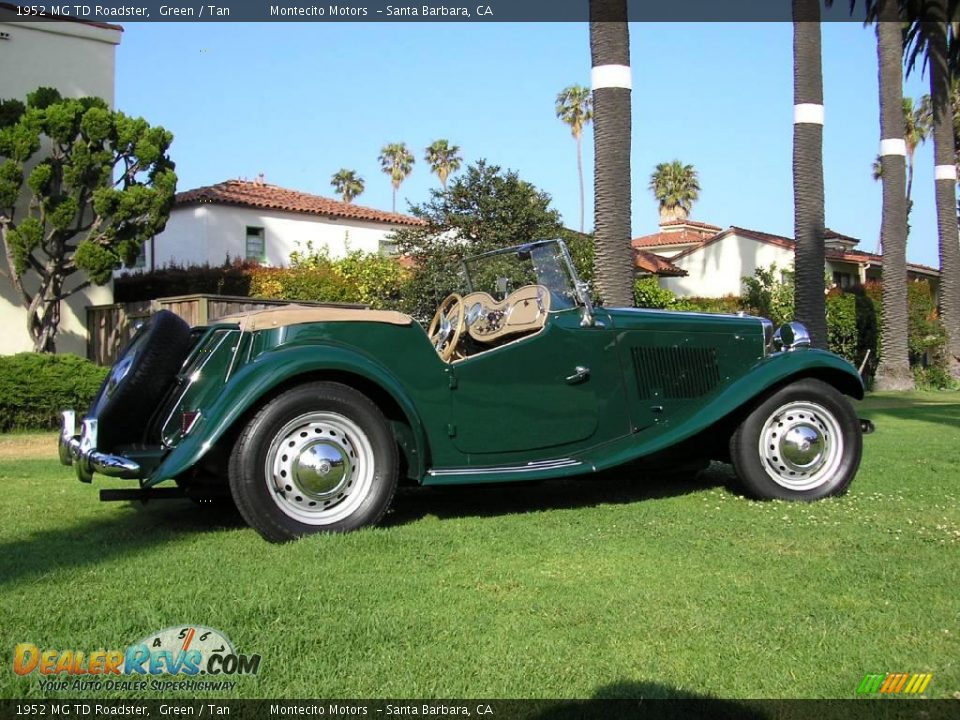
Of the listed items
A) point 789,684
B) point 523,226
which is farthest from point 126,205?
point 789,684

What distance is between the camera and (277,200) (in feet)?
99.4

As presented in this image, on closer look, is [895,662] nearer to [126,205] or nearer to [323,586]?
[323,586]

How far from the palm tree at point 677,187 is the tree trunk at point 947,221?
30182 millimetres

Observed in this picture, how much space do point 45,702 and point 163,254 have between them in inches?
1108

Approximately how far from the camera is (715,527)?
5.25m

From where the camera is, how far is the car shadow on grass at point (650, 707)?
9.14ft

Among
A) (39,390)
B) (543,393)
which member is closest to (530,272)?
(543,393)

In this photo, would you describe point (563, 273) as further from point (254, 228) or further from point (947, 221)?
point (254, 228)

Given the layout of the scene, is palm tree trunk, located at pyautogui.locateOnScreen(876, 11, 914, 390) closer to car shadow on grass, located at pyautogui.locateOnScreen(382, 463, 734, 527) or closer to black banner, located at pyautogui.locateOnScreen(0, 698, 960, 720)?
car shadow on grass, located at pyautogui.locateOnScreen(382, 463, 734, 527)

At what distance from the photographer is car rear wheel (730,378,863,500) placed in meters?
6.09

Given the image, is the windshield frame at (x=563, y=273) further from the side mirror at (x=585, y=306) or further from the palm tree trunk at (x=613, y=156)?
the palm tree trunk at (x=613, y=156)

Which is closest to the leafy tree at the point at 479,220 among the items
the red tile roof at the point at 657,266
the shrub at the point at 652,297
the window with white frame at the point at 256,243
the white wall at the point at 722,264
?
the shrub at the point at 652,297

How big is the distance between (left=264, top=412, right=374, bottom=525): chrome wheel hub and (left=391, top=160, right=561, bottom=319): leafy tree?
32.2 feet

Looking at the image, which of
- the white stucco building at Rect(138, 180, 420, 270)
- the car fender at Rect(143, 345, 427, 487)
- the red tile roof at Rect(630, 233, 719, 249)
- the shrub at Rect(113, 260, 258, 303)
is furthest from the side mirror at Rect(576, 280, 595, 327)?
the red tile roof at Rect(630, 233, 719, 249)
